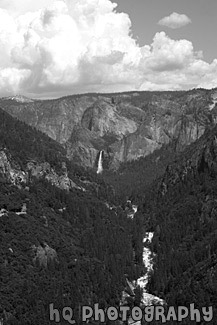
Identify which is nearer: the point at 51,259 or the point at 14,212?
the point at 51,259

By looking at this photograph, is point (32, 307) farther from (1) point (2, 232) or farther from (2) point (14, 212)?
(2) point (14, 212)

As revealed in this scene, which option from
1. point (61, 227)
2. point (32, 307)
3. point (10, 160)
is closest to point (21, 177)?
point (10, 160)

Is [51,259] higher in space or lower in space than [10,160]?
lower

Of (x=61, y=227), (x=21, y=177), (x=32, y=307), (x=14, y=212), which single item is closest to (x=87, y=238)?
(x=61, y=227)

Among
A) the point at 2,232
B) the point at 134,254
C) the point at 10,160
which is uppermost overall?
the point at 10,160

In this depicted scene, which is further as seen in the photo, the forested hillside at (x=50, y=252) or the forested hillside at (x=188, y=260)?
the forested hillside at (x=188, y=260)

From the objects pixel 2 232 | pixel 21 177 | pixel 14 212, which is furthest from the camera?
pixel 21 177

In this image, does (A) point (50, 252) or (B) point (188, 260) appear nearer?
(A) point (50, 252)

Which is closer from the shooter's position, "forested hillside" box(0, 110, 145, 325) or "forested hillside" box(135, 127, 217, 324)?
"forested hillside" box(0, 110, 145, 325)

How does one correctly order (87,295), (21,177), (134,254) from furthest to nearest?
(21,177) < (134,254) < (87,295)

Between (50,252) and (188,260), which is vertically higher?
(50,252)
